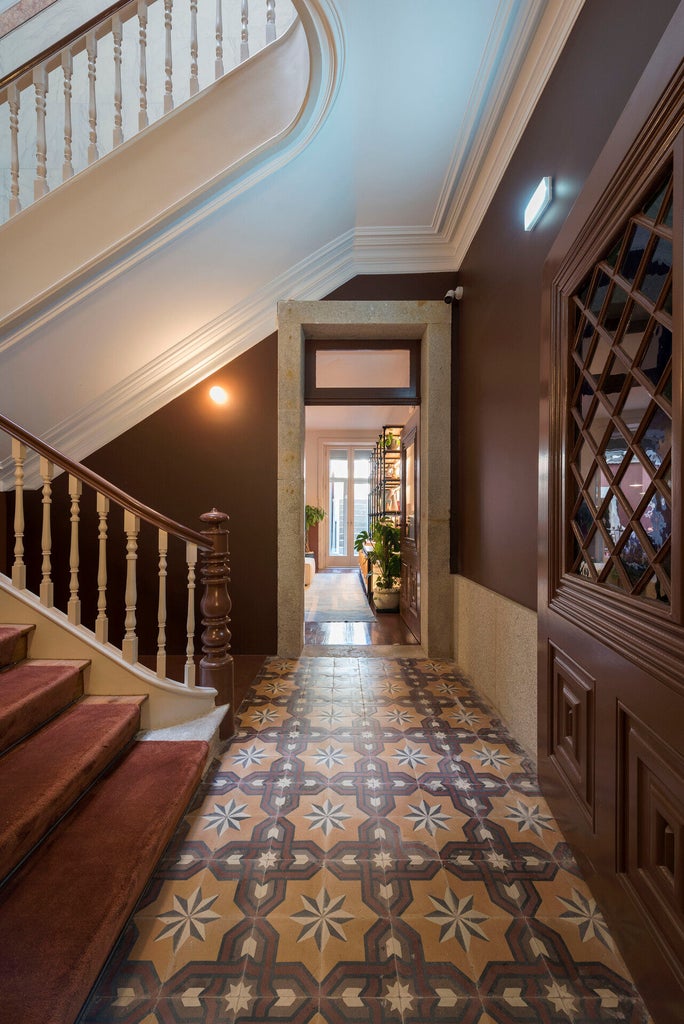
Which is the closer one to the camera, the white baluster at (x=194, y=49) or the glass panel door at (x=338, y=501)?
the white baluster at (x=194, y=49)

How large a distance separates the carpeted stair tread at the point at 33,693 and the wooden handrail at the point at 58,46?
3.11m

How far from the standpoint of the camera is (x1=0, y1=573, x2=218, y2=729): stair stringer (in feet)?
7.48

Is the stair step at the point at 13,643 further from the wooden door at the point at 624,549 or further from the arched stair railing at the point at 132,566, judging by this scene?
the wooden door at the point at 624,549

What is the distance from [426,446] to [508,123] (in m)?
2.07

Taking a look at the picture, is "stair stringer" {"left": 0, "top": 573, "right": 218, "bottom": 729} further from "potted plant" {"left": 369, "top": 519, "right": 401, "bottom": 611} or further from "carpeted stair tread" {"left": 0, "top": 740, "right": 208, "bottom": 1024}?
"potted plant" {"left": 369, "top": 519, "right": 401, "bottom": 611}

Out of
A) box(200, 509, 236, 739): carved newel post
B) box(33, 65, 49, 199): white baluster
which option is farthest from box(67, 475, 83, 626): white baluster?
box(33, 65, 49, 199): white baluster

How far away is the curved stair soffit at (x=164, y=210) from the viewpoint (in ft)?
8.34

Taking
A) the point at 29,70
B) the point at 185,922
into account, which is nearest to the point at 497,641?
the point at 185,922

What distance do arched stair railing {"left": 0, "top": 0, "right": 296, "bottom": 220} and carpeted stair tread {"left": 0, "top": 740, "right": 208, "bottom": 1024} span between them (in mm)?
3125

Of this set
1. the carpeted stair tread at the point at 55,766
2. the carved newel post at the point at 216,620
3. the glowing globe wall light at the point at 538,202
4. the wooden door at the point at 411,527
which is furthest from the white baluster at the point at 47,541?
the wooden door at the point at 411,527

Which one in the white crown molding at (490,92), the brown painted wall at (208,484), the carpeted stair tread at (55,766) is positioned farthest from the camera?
the brown painted wall at (208,484)

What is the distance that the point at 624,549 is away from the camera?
4.43 ft

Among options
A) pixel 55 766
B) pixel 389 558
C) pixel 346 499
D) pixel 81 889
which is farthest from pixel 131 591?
pixel 346 499

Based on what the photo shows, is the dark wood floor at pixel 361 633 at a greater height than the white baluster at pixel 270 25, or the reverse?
the white baluster at pixel 270 25
